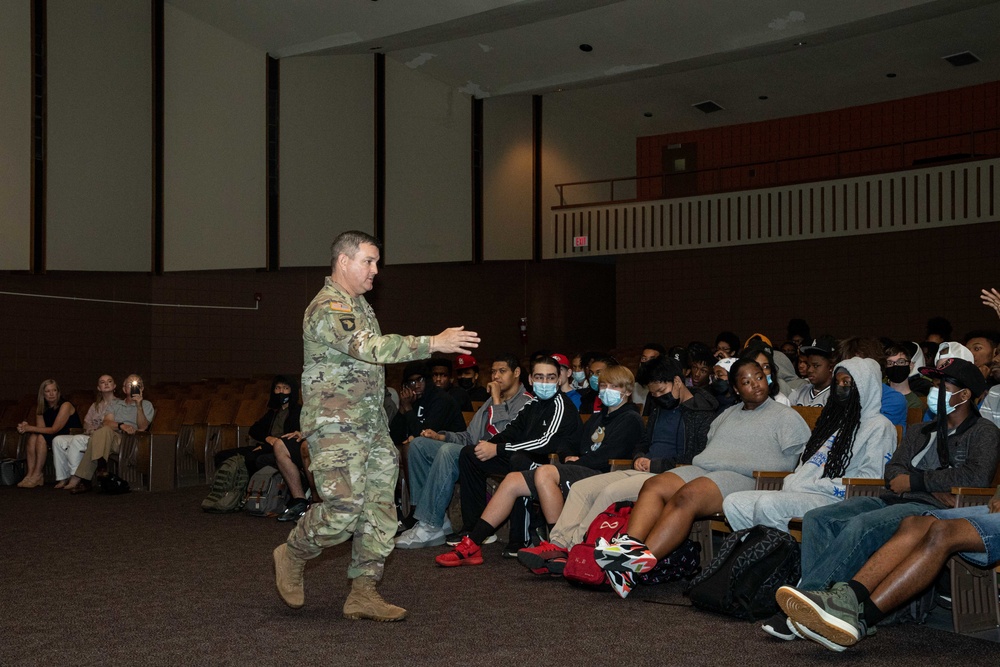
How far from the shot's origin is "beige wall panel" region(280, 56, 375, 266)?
42.5 feet

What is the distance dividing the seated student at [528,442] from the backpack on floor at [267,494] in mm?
1706

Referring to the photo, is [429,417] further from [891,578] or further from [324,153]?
[324,153]

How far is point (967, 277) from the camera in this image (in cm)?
1282

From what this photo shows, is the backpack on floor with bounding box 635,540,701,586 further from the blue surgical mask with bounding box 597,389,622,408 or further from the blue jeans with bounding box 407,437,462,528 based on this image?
the blue jeans with bounding box 407,437,462,528

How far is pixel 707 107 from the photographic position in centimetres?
1537

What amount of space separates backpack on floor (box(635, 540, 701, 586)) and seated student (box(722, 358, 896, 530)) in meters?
0.34

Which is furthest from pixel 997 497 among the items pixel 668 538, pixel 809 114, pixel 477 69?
pixel 809 114

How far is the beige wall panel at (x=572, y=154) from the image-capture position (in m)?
15.3

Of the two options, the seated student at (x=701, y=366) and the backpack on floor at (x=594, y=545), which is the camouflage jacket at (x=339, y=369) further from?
the seated student at (x=701, y=366)

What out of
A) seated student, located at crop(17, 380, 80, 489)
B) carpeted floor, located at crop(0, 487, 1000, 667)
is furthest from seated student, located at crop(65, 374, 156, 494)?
carpeted floor, located at crop(0, 487, 1000, 667)

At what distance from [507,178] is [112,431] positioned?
8037 mm

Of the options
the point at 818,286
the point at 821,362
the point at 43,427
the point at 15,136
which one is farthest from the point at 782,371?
the point at 15,136

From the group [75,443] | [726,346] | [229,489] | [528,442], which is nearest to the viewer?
[528,442]

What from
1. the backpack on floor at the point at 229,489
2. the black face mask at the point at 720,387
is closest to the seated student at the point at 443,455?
the black face mask at the point at 720,387
